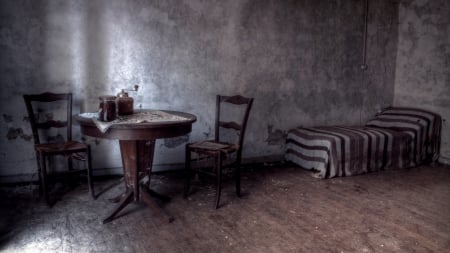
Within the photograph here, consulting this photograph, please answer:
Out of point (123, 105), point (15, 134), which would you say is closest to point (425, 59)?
point (123, 105)

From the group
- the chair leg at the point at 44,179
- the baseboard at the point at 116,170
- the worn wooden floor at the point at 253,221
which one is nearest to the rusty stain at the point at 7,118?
the baseboard at the point at 116,170

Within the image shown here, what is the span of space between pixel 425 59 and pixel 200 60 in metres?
3.42

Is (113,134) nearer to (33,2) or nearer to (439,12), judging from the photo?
(33,2)

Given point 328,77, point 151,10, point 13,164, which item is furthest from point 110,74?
point 328,77

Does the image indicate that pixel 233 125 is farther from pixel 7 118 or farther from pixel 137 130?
pixel 7 118

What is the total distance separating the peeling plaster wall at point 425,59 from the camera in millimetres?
5488

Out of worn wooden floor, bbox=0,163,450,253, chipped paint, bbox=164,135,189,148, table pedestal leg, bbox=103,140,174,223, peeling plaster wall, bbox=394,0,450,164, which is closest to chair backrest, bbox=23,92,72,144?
worn wooden floor, bbox=0,163,450,253

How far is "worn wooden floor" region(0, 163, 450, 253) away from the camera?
2.89 meters

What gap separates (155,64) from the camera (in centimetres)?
453

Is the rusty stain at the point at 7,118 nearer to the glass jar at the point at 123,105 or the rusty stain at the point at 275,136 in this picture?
the glass jar at the point at 123,105

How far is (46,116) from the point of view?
4188 mm

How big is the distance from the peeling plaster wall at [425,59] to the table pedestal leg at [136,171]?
170 inches

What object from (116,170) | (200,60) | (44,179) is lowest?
(116,170)

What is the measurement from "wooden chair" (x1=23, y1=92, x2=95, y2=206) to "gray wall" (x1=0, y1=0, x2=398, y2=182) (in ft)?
0.56
